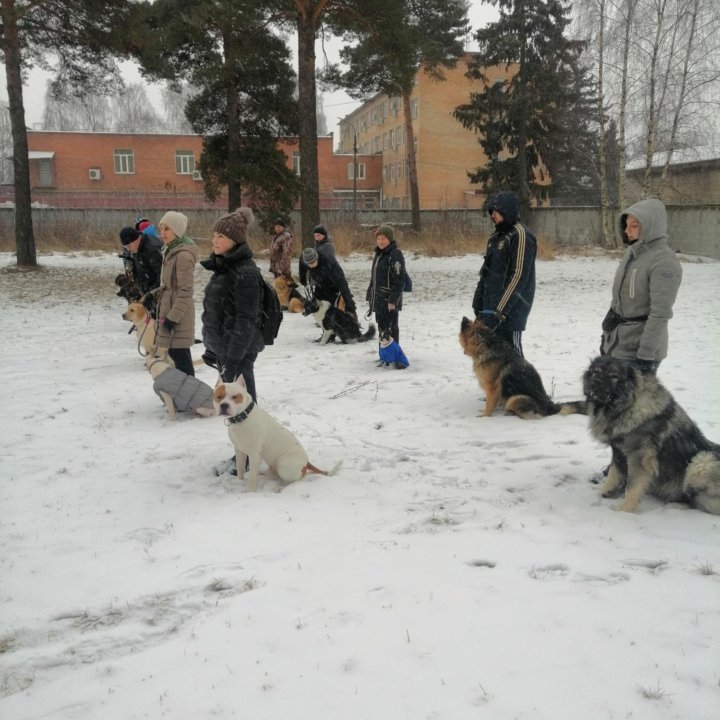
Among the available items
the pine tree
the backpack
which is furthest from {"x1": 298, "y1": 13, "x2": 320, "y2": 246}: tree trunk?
the pine tree

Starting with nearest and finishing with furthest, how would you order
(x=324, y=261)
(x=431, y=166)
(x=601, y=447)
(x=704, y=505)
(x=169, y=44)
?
(x=704, y=505)
(x=601, y=447)
(x=324, y=261)
(x=169, y=44)
(x=431, y=166)

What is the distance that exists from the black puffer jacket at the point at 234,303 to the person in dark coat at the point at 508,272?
2.50 metres

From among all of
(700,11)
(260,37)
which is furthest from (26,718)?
(700,11)

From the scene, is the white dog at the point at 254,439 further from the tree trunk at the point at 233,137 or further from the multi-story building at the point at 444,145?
the multi-story building at the point at 444,145

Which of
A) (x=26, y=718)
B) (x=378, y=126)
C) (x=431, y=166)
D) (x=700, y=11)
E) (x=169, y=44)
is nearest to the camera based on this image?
(x=26, y=718)

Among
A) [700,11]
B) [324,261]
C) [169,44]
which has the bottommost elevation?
[324,261]

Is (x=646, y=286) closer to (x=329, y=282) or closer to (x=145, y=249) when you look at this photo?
(x=145, y=249)

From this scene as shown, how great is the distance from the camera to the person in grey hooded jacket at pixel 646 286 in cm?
398

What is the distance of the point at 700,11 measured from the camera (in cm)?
2120

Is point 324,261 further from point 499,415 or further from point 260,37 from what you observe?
point 260,37

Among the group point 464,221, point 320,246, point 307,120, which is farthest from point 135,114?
point 320,246

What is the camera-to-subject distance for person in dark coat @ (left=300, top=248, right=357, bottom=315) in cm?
958

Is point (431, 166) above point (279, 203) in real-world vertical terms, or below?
above

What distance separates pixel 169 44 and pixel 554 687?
16495 mm
